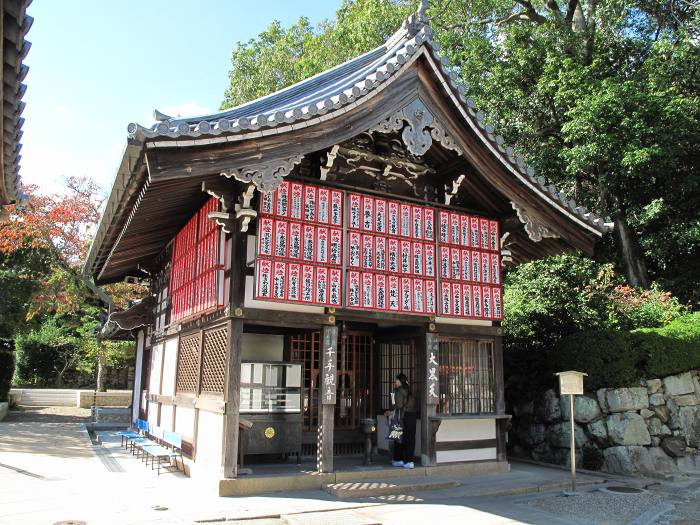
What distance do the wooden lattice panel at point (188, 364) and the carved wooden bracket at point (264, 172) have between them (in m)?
4.15

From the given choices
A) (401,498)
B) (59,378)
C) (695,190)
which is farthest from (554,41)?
(59,378)

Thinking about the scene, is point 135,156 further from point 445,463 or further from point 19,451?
point 19,451

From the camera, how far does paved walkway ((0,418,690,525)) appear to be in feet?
25.7

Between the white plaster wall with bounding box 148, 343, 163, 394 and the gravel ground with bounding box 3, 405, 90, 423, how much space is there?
9.56 meters

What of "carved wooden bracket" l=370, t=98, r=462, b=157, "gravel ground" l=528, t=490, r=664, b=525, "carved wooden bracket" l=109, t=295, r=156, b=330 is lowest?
"gravel ground" l=528, t=490, r=664, b=525

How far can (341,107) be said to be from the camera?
31.2 feet

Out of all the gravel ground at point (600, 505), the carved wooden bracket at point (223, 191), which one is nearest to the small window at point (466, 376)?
the gravel ground at point (600, 505)

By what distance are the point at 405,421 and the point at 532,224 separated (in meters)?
4.91

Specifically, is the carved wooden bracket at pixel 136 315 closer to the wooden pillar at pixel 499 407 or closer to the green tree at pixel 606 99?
the wooden pillar at pixel 499 407

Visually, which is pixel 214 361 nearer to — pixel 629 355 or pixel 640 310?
pixel 629 355

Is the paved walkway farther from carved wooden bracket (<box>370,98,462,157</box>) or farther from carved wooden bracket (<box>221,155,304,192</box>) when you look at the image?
carved wooden bracket (<box>370,98,462,157</box>)

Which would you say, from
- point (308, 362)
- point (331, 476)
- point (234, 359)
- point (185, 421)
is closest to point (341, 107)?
point (234, 359)

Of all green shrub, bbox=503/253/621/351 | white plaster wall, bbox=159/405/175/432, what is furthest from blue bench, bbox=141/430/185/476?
green shrub, bbox=503/253/621/351

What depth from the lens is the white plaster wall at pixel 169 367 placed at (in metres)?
13.4
